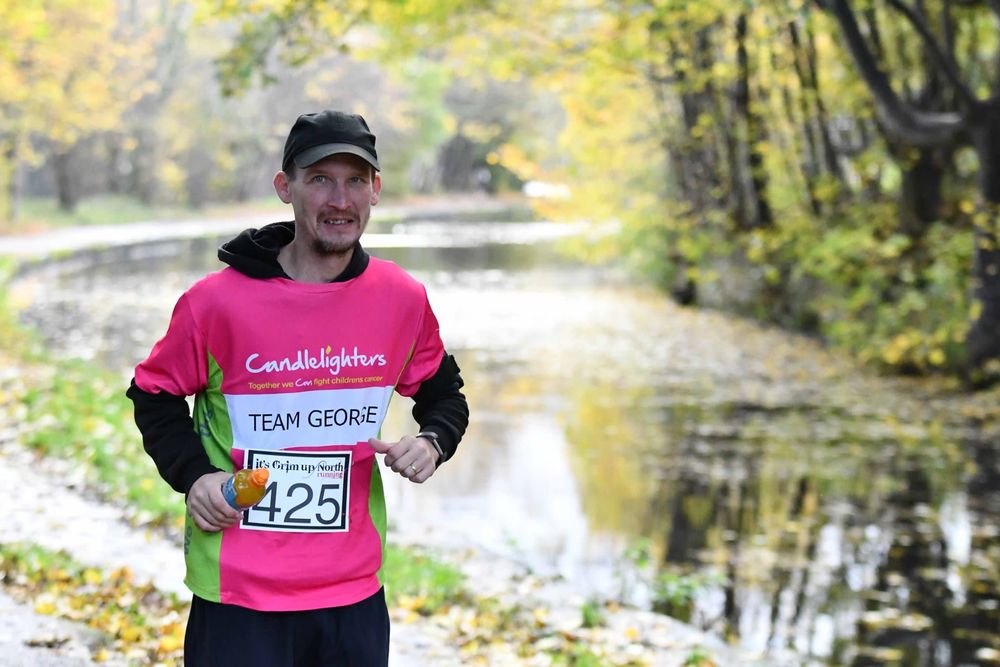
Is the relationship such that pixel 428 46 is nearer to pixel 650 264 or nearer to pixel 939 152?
pixel 939 152

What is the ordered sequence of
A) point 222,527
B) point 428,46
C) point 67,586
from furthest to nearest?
point 428,46, point 67,586, point 222,527

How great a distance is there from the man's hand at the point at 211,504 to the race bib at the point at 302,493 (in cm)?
9

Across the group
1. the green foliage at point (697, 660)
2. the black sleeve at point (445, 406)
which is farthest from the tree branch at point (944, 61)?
the black sleeve at point (445, 406)

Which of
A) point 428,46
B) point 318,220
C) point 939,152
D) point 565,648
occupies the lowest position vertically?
point 565,648

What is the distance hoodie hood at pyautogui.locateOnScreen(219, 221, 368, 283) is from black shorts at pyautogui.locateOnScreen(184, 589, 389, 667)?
759mm

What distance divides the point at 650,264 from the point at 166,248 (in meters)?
17.0

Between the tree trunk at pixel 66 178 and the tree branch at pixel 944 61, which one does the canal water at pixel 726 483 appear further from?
the tree trunk at pixel 66 178

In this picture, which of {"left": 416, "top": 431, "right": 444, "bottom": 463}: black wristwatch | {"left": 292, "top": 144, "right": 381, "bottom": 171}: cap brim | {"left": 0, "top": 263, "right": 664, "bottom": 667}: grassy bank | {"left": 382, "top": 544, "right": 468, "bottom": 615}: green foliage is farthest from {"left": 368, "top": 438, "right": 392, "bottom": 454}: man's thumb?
Answer: {"left": 382, "top": 544, "right": 468, "bottom": 615}: green foliage

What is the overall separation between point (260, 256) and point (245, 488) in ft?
1.80

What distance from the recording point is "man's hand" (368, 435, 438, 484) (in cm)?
295

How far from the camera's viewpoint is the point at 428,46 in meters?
15.5

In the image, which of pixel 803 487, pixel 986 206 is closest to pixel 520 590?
pixel 803 487

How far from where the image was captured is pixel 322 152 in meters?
2.93

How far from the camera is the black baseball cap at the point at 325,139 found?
2.94 m
